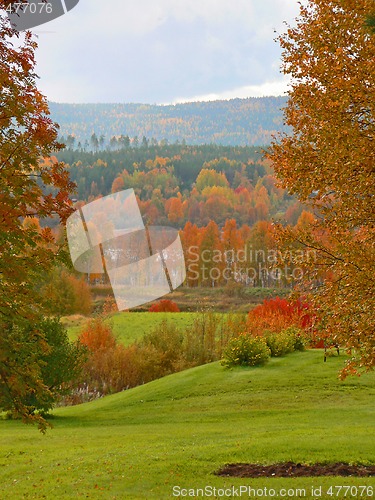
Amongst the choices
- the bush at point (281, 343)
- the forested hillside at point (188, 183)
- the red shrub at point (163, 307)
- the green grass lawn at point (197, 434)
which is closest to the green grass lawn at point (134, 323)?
the red shrub at point (163, 307)

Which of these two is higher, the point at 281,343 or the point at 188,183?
the point at 188,183

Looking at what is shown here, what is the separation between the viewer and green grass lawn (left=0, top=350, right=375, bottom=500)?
36.4 ft

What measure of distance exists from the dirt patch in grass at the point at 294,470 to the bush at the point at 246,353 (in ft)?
53.6

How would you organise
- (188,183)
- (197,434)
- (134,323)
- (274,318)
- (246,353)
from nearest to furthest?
(197,434) → (246,353) → (274,318) → (134,323) → (188,183)

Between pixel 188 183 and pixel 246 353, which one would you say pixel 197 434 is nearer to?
pixel 246 353

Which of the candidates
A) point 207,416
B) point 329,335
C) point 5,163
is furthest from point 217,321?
point 5,163

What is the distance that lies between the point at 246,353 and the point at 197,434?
37.7 ft

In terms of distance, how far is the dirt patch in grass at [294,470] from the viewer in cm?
1120

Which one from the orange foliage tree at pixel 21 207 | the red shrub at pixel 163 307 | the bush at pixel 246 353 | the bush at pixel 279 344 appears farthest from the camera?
the red shrub at pixel 163 307

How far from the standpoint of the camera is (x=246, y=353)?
28.5 meters

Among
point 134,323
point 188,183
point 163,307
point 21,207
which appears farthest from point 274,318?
point 188,183

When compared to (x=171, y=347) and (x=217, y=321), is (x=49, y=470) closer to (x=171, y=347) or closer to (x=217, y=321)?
(x=171, y=347)

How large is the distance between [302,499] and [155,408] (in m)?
16.1

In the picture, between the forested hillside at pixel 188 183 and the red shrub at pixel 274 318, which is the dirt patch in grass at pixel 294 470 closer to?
the red shrub at pixel 274 318
